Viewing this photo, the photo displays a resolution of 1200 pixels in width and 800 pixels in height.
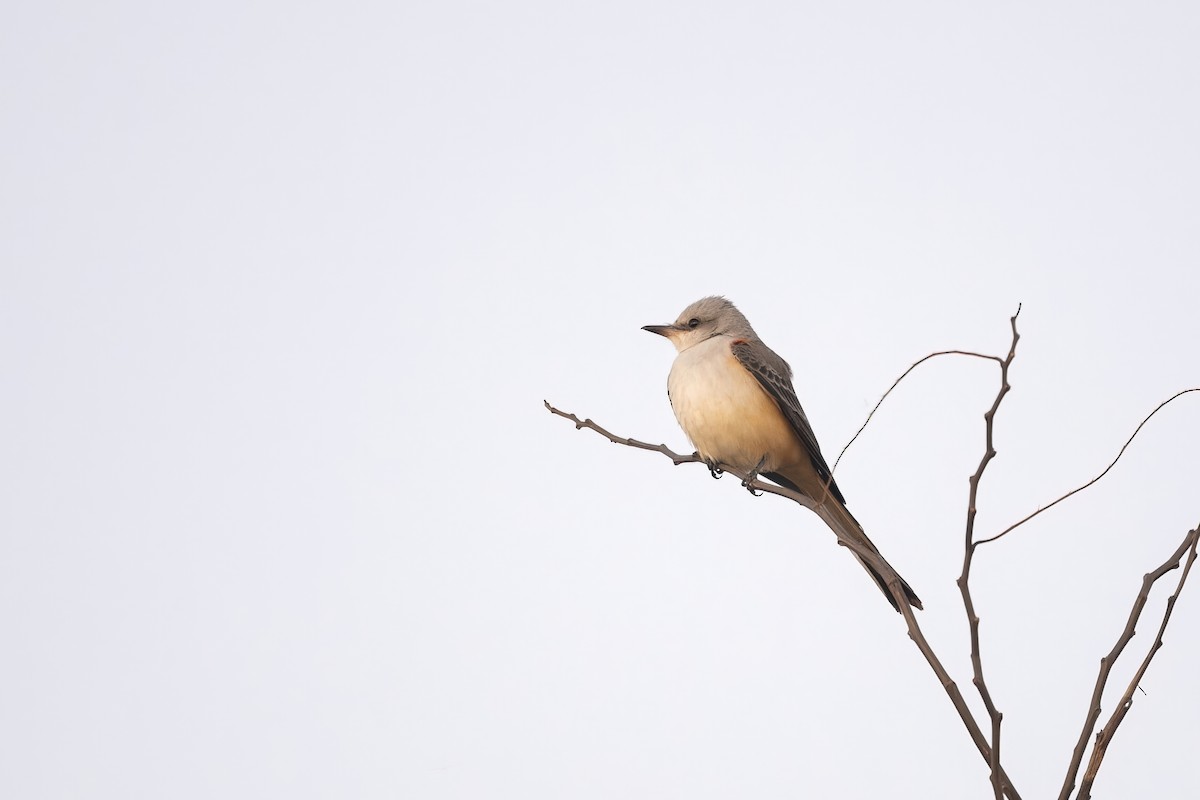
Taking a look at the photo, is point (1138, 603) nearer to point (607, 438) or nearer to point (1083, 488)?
point (1083, 488)

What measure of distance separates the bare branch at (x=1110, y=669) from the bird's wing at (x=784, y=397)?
13.9 ft

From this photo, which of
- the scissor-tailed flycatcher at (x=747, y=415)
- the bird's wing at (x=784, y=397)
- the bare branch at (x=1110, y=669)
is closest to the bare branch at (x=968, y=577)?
the bare branch at (x=1110, y=669)

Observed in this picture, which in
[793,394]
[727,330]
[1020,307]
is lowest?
[1020,307]

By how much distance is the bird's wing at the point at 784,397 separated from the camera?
664cm

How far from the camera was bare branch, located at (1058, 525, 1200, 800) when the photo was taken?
2.12 metres

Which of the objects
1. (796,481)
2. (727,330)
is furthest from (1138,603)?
(727,330)

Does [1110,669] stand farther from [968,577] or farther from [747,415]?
[747,415]

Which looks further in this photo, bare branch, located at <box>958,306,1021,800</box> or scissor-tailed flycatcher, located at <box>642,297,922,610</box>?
scissor-tailed flycatcher, located at <box>642,297,922,610</box>

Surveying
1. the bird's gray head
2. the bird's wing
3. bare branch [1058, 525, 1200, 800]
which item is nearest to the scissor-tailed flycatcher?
the bird's wing

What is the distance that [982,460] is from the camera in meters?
2.24

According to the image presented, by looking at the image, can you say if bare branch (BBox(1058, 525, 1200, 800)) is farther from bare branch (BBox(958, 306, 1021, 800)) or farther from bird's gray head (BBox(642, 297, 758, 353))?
bird's gray head (BBox(642, 297, 758, 353))

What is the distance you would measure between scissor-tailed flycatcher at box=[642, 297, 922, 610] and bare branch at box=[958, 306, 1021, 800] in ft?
12.3

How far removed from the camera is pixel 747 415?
21.0 ft

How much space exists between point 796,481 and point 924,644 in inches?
182
